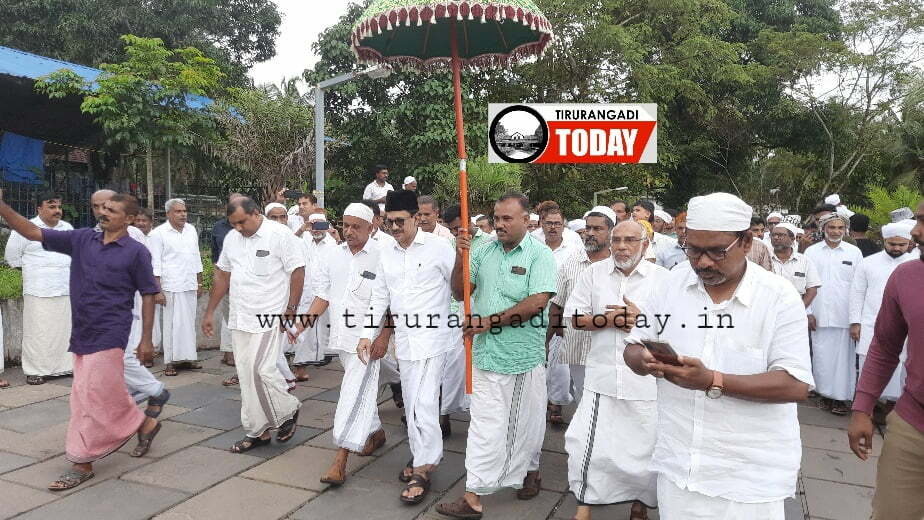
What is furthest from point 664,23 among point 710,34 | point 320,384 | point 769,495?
point 769,495

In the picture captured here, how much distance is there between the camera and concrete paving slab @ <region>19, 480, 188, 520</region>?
3.90 metres

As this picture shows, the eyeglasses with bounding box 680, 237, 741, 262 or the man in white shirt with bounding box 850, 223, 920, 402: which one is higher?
the eyeglasses with bounding box 680, 237, 741, 262

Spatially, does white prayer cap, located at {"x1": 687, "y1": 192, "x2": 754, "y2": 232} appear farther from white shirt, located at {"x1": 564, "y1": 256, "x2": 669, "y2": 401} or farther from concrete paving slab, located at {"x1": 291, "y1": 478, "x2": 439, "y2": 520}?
concrete paving slab, located at {"x1": 291, "y1": 478, "x2": 439, "y2": 520}

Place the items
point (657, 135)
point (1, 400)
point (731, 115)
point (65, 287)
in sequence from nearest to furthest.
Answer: point (1, 400) → point (65, 287) → point (657, 135) → point (731, 115)

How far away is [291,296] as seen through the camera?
5156 mm

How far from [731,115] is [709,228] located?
25.3 meters

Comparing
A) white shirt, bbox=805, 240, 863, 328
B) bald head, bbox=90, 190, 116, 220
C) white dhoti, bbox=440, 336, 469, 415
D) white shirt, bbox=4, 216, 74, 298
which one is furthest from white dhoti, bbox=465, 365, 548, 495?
white shirt, bbox=4, 216, 74, 298

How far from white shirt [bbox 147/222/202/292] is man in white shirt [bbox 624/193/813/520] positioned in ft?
21.2

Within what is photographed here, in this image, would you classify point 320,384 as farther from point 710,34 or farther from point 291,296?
point 710,34

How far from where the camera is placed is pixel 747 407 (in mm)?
2301

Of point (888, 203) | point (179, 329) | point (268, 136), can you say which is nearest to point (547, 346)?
point (179, 329)

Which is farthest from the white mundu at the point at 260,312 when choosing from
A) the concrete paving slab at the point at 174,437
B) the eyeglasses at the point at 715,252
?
the eyeglasses at the point at 715,252

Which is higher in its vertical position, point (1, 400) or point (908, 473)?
point (908, 473)

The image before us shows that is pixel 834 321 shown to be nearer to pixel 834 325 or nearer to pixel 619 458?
pixel 834 325
